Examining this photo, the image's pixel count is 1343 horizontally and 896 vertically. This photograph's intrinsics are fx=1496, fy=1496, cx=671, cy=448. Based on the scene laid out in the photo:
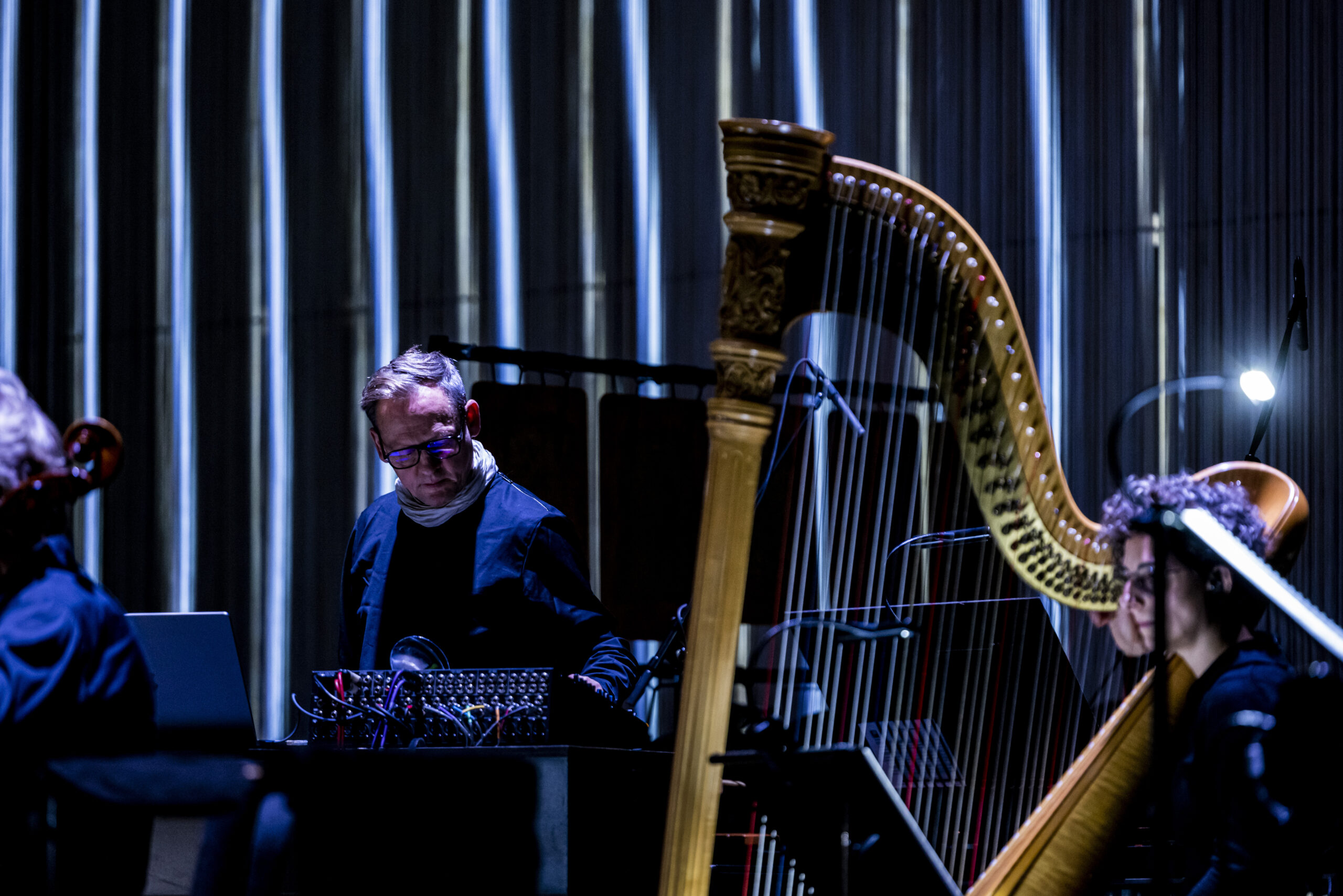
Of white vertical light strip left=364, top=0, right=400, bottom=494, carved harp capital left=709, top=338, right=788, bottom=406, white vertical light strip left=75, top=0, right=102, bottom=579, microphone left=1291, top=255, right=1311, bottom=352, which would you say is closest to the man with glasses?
carved harp capital left=709, top=338, right=788, bottom=406

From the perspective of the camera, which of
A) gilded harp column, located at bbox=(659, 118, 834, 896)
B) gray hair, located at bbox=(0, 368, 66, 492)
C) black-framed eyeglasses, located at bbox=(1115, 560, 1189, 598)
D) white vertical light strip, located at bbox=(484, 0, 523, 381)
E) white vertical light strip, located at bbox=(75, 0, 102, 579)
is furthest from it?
white vertical light strip, located at bbox=(75, 0, 102, 579)

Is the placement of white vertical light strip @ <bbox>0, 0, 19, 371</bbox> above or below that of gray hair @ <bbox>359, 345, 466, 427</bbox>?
above

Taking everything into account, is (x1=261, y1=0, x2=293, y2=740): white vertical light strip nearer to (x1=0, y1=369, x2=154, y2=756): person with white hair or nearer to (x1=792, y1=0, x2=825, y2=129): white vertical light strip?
(x1=792, y1=0, x2=825, y2=129): white vertical light strip

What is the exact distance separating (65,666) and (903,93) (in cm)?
400

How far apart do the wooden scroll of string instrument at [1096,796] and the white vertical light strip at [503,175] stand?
3.77m

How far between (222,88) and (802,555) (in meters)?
3.24

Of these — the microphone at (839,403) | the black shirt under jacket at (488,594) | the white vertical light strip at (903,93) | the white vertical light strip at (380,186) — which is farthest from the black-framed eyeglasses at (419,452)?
the white vertical light strip at (380,186)

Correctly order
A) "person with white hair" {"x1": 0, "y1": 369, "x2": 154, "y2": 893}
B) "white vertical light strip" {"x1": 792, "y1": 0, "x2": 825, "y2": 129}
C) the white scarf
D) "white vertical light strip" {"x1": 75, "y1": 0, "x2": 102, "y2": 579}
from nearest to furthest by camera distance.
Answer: "person with white hair" {"x1": 0, "y1": 369, "x2": 154, "y2": 893}
the white scarf
"white vertical light strip" {"x1": 792, "y1": 0, "x2": 825, "y2": 129}
"white vertical light strip" {"x1": 75, "y1": 0, "x2": 102, "y2": 579}

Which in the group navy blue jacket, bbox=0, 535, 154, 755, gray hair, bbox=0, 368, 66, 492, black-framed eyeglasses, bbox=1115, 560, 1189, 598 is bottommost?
navy blue jacket, bbox=0, 535, 154, 755

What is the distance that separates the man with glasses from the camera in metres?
2.80

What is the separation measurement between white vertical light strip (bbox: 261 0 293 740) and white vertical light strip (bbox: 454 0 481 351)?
783mm

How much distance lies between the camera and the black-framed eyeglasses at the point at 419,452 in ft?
9.21

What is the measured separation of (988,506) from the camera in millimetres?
2000

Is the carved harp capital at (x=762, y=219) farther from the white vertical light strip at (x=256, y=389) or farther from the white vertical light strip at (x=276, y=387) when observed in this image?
the white vertical light strip at (x=276, y=387)
